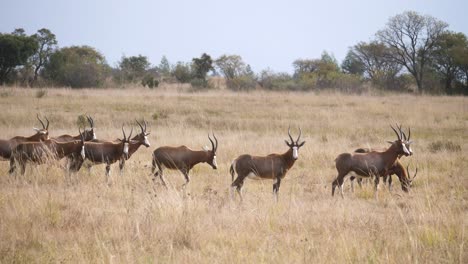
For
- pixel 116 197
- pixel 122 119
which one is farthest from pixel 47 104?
pixel 116 197

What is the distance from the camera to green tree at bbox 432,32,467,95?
5259 centimetres

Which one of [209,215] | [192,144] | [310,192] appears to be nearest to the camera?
[209,215]

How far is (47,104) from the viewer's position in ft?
89.7

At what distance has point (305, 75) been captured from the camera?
65.3m

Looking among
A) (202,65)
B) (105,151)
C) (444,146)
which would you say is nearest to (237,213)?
(105,151)

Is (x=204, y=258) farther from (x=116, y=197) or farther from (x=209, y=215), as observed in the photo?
(x=116, y=197)

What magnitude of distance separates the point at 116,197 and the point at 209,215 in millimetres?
2546

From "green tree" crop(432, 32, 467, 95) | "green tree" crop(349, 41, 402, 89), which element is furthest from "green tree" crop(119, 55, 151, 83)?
"green tree" crop(432, 32, 467, 95)

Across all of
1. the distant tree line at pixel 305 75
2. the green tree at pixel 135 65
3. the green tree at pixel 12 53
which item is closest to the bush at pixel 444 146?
the distant tree line at pixel 305 75

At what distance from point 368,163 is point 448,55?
47.7 metres

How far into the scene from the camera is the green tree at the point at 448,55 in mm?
52594

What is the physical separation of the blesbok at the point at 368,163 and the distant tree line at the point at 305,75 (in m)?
32.9

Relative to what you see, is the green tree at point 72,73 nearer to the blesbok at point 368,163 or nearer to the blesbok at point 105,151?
the blesbok at point 105,151

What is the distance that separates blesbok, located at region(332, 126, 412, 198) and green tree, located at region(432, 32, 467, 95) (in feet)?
135
